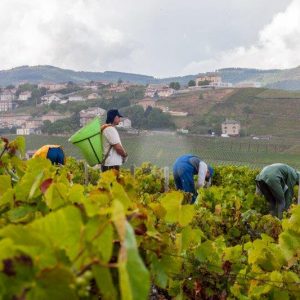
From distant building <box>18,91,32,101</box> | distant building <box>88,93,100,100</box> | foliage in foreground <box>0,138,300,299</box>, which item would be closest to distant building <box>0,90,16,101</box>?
distant building <box>18,91,32,101</box>

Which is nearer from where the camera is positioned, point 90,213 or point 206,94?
point 90,213

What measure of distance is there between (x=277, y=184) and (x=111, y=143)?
6.51 ft

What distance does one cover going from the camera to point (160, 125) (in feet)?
144

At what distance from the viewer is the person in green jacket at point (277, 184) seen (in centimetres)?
639

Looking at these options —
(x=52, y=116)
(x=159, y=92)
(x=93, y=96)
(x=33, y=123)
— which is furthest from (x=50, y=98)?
(x=33, y=123)

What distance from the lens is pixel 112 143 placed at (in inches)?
258

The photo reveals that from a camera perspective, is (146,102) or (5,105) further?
(5,105)

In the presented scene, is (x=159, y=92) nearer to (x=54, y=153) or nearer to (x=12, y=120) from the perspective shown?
(x=12, y=120)

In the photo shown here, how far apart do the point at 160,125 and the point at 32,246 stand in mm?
43001

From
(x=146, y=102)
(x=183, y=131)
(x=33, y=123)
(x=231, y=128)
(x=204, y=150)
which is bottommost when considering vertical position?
(x=231, y=128)

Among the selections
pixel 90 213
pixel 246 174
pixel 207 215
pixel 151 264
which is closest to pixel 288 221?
pixel 151 264

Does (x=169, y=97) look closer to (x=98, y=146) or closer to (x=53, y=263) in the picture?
(x=98, y=146)

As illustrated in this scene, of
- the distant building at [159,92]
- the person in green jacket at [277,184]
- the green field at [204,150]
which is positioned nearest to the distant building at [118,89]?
the distant building at [159,92]

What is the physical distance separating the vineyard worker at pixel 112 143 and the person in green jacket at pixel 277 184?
1684 millimetres
